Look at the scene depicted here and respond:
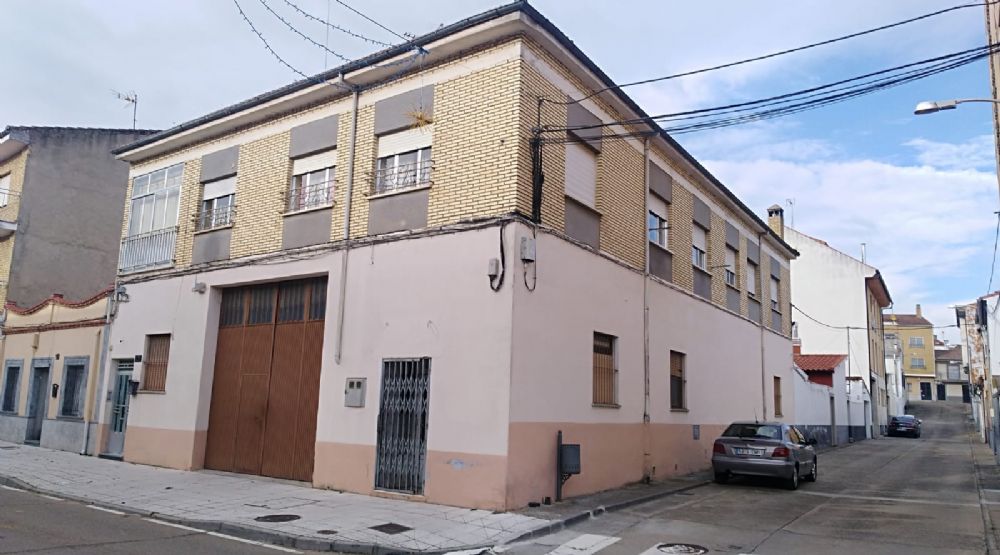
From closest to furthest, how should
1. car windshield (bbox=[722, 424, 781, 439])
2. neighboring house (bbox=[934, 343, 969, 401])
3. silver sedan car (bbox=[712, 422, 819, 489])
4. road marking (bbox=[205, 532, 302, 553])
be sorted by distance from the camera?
road marking (bbox=[205, 532, 302, 553]) < silver sedan car (bbox=[712, 422, 819, 489]) < car windshield (bbox=[722, 424, 781, 439]) < neighboring house (bbox=[934, 343, 969, 401])

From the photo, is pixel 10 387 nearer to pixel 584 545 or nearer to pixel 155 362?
pixel 155 362

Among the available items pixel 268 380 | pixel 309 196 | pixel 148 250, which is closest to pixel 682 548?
pixel 268 380

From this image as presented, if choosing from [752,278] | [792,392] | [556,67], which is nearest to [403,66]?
[556,67]

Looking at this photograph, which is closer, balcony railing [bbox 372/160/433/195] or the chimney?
balcony railing [bbox 372/160/433/195]

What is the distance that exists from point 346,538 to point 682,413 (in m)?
10.3

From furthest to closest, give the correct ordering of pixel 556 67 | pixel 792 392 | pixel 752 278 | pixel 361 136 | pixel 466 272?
pixel 792 392 → pixel 752 278 → pixel 361 136 → pixel 556 67 → pixel 466 272

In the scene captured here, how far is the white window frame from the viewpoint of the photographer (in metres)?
21.4

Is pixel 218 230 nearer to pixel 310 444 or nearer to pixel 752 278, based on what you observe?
pixel 310 444

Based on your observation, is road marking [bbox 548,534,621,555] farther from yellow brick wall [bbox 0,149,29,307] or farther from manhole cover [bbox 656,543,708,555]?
yellow brick wall [bbox 0,149,29,307]

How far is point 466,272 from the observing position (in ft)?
37.8

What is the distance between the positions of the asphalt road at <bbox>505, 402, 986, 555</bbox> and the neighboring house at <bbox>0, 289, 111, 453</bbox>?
14067mm

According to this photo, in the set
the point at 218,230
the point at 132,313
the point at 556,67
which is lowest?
the point at 132,313

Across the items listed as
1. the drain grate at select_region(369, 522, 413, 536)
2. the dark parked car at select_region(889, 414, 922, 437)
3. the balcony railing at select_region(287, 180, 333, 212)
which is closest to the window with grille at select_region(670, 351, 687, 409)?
the balcony railing at select_region(287, 180, 333, 212)

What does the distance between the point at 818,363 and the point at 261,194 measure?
2832 centimetres
